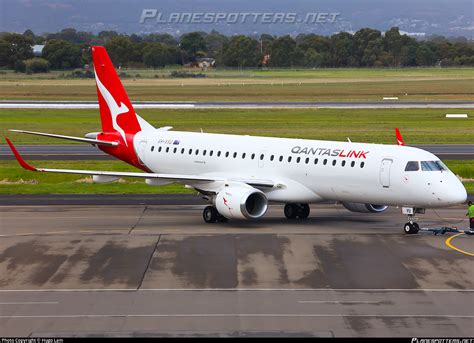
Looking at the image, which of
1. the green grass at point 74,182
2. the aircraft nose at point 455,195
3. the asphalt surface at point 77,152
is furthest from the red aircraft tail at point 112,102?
the aircraft nose at point 455,195

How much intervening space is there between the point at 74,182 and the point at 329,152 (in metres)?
20.4

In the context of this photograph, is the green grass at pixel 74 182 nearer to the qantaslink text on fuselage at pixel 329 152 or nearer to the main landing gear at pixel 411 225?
the qantaslink text on fuselage at pixel 329 152

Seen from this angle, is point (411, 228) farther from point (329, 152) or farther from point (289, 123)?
point (289, 123)

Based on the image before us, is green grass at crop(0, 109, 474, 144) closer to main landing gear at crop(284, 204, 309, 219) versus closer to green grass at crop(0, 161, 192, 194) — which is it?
green grass at crop(0, 161, 192, 194)

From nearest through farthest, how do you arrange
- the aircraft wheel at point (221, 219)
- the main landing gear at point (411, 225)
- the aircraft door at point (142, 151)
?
1. the main landing gear at point (411, 225)
2. the aircraft wheel at point (221, 219)
3. the aircraft door at point (142, 151)

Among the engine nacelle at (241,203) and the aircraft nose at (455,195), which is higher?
the aircraft nose at (455,195)

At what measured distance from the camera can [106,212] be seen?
45.8 meters

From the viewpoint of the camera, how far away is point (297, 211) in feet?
144

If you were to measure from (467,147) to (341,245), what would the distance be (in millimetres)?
39424

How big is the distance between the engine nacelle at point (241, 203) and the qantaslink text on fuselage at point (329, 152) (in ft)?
9.50

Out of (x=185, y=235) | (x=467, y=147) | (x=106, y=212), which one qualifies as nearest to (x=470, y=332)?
(x=185, y=235)

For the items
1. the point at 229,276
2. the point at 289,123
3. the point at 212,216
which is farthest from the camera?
the point at 289,123

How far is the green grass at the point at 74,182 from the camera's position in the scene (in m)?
53.3

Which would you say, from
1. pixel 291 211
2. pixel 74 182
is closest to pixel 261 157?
pixel 291 211
